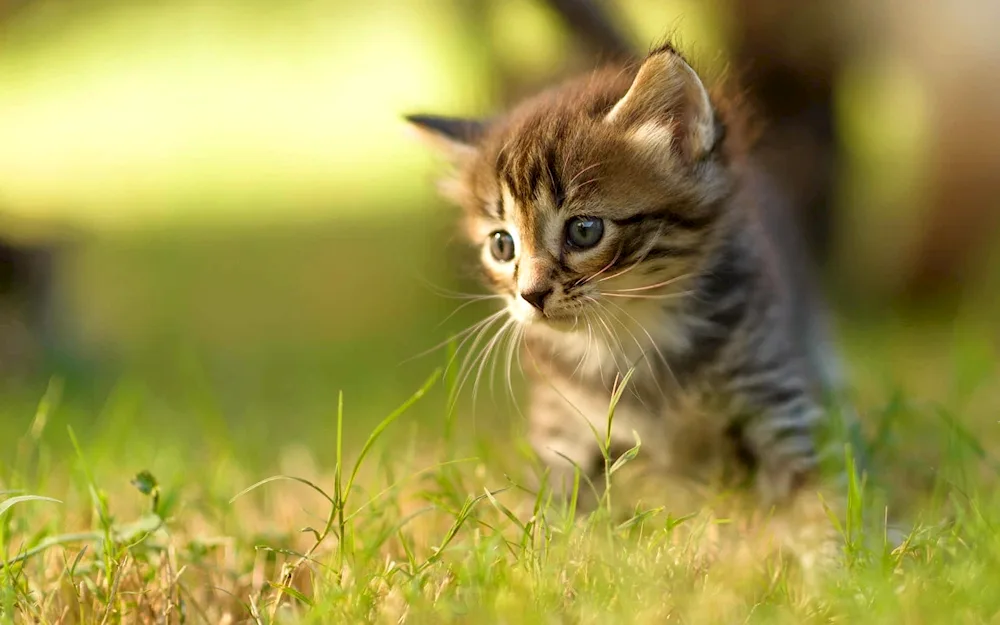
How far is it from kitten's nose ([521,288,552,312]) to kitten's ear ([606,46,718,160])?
0.36 metres

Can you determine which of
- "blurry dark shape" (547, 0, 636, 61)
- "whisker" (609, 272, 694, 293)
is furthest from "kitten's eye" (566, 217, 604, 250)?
"blurry dark shape" (547, 0, 636, 61)

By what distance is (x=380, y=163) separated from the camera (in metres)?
6.36

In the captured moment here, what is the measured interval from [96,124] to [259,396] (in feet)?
8.27

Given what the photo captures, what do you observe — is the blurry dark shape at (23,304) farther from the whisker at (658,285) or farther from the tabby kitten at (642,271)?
the whisker at (658,285)

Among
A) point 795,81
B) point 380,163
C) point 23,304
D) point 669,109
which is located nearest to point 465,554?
point 669,109

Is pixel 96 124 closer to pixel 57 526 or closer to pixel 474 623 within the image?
A: pixel 57 526

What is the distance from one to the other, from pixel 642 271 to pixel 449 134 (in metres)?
0.57

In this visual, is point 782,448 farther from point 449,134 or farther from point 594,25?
point 594,25

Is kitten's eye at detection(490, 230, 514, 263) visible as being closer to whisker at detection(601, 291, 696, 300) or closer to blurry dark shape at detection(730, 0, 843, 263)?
whisker at detection(601, 291, 696, 300)

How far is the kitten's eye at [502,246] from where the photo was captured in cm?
198

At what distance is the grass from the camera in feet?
4.50

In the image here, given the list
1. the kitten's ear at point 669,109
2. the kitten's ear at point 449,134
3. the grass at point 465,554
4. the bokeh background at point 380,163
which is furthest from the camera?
the bokeh background at point 380,163

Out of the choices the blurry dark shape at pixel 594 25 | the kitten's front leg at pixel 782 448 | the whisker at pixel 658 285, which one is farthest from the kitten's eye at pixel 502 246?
the blurry dark shape at pixel 594 25

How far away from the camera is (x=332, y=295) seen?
539 cm
